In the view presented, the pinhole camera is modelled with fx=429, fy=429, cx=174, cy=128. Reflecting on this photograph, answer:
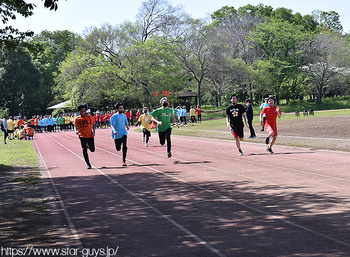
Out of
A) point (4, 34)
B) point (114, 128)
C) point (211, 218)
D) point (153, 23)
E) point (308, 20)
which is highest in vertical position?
point (308, 20)

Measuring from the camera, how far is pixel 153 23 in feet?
199

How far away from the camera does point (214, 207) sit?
289 inches

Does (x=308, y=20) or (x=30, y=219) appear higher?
(x=308, y=20)

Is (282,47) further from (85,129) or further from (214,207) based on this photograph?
(214,207)

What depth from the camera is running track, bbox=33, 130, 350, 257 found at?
5.27 m

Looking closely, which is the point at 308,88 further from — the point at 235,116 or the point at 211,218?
the point at 211,218

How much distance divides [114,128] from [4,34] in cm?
499

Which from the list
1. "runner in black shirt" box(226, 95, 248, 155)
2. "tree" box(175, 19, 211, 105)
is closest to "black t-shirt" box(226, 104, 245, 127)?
"runner in black shirt" box(226, 95, 248, 155)

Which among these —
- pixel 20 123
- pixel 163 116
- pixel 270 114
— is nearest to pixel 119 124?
pixel 163 116

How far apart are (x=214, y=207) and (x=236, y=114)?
8092 mm

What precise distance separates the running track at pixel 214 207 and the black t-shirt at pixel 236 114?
2345mm

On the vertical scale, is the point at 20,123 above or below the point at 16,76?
below

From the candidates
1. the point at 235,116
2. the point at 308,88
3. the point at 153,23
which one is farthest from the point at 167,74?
the point at 235,116

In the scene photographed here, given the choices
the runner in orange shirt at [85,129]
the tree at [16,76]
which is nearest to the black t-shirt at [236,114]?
the runner in orange shirt at [85,129]
